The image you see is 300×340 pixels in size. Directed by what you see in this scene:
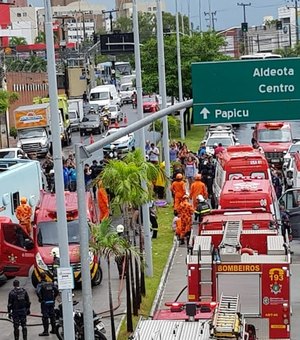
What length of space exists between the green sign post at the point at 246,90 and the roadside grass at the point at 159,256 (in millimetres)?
4584

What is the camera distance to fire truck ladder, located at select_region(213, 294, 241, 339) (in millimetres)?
14570

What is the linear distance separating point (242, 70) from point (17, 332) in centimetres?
622

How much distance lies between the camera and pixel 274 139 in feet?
155

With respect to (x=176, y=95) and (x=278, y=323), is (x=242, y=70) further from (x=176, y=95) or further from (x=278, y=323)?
(x=176, y=95)

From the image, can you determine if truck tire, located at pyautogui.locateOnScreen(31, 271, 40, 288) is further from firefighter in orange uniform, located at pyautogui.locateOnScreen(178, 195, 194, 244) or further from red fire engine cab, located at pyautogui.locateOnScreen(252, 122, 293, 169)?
red fire engine cab, located at pyautogui.locateOnScreen(252, 122, 293, 169)

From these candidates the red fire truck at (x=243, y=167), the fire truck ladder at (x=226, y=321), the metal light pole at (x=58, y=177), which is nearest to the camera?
the fire truck ladder at (x=226, y=321)

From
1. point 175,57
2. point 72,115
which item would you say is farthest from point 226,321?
point 72,115

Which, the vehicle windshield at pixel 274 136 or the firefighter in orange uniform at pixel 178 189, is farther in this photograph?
the vehicle windshield at pixel 274 136

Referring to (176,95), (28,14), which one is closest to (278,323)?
(176,95)

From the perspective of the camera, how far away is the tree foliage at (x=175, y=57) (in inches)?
2581

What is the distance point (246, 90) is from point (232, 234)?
310 centimetres

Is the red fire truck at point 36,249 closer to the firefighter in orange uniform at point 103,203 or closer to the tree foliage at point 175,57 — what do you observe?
the firefighter in orange uniform at point 103,203

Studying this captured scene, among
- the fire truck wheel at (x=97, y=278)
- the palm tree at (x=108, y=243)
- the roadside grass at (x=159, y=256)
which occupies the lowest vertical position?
the roadside grass at (x=159, y=256)

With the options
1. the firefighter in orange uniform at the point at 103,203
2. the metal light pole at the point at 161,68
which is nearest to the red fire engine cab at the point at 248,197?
the firefighter in orange uniform at the point at 103,203
